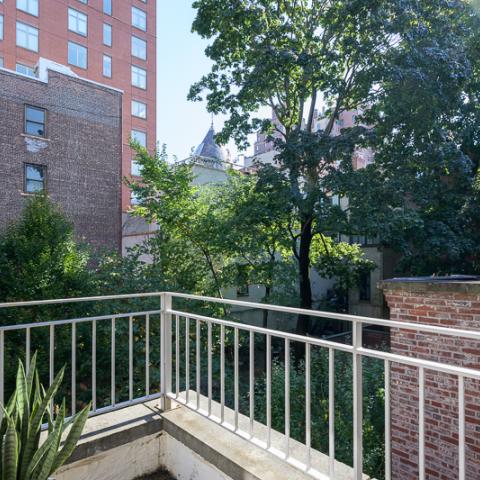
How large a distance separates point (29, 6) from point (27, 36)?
5.80 feet

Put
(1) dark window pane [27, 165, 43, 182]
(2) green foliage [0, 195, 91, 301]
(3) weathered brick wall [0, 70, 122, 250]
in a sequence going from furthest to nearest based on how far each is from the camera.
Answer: (1) dark window pane [27, 165, 43, 182]
(3) weathered brick wall [0, 70, 122, 250]
(2) green foliage [0, 195, 91, 301]

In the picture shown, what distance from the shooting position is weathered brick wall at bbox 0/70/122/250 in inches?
562

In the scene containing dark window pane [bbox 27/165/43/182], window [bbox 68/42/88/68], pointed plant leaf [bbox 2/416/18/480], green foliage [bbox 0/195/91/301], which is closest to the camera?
pointed plant leaf [bbox 2/416/18/480]

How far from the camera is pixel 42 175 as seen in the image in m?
15.3

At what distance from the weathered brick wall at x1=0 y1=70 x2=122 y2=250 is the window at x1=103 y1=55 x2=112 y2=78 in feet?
32.1

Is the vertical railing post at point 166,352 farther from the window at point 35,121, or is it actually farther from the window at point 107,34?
the window at point 107,34

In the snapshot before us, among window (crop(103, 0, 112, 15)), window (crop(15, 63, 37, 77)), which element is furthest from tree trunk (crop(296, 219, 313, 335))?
window (crop(103, 0, 112, 15))

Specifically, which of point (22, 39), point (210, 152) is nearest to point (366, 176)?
point (210, 152)

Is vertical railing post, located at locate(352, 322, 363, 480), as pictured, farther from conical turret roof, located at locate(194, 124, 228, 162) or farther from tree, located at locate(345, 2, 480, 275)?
conical turret roof, located at locate(194, 124, 228, 162)

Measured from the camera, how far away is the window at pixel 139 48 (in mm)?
27114

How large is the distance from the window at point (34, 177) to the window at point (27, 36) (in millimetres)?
11844

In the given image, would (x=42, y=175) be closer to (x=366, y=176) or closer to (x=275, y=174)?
(x=275, y=174)

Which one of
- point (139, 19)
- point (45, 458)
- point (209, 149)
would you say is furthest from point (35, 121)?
point (139, 19)

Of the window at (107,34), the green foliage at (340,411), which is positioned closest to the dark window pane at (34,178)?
the green foliage at (340,411)
